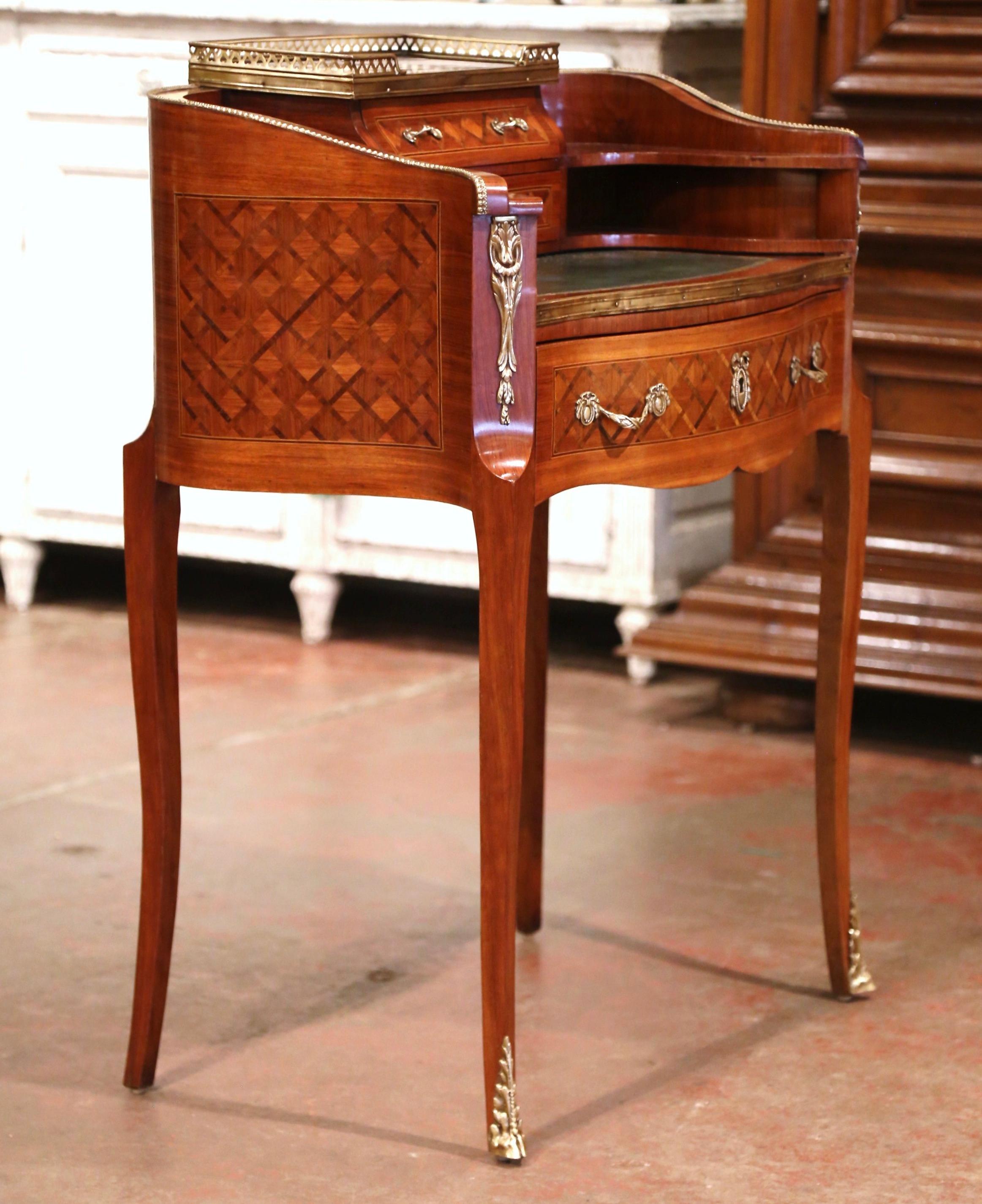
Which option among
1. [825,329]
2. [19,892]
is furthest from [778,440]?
[19,892]

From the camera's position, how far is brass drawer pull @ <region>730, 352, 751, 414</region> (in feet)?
6.26

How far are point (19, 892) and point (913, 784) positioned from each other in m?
1.29

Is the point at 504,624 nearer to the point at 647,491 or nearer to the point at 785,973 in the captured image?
the point at 785,973

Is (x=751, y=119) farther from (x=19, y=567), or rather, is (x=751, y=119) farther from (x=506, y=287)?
(x=19, y=567)

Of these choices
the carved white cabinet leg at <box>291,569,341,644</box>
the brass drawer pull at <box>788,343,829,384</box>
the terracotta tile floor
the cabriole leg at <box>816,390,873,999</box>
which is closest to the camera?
the terracotta tile floor

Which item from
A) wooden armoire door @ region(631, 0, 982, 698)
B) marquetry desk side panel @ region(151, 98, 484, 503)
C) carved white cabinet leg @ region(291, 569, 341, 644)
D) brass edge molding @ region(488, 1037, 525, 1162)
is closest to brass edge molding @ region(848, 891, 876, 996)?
brass edge molding @ region(488, 1037, 525, 1162)

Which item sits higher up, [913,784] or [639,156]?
[639,156]

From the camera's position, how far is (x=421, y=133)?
190cm

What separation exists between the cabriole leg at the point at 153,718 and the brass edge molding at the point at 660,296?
0.40m

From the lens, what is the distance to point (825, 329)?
210 centimetres

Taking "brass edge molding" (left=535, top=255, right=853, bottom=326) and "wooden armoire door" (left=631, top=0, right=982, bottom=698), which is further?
"wooden armoire door" (left=631, top=0, right=982, bottom=698)

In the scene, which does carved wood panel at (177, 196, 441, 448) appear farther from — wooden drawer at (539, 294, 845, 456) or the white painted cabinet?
the white painted cabinet

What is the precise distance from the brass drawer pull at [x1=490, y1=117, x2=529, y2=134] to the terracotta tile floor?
911 millimetres

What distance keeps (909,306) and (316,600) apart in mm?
1250
